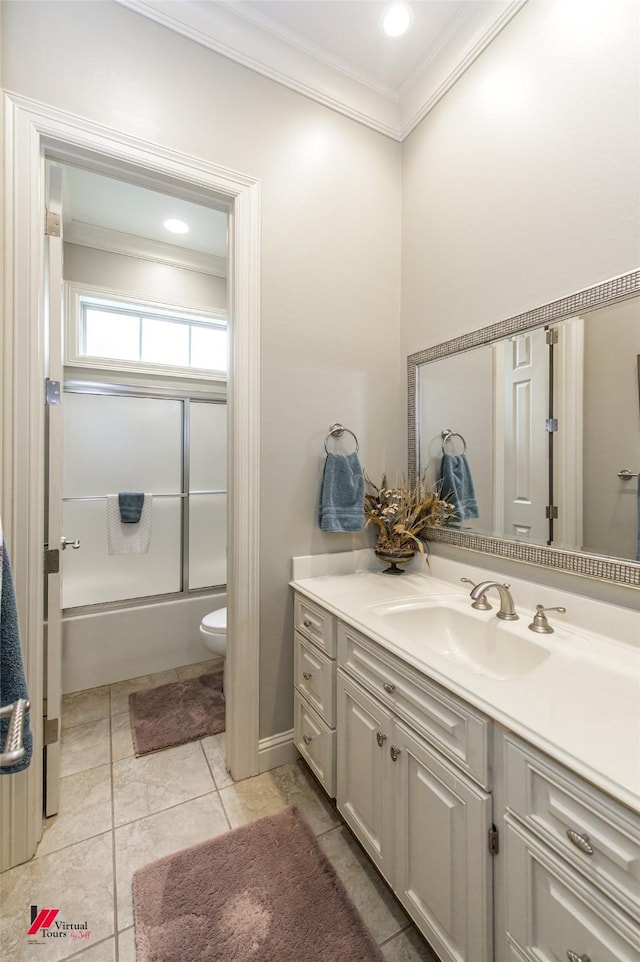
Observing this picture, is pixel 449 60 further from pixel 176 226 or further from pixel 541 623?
pixel 541 623

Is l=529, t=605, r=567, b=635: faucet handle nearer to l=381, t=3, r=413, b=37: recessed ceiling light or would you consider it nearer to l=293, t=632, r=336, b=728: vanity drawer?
l=293, t=632, r=336, b=728: vanity drawer

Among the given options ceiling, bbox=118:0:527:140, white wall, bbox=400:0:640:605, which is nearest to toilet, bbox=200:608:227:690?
white wall, bbox=400:0:640:605

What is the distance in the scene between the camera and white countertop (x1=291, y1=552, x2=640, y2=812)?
0.66 m

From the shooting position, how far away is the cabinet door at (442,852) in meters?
0.82

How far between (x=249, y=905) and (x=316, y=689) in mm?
594

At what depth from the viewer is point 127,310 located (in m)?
2.77

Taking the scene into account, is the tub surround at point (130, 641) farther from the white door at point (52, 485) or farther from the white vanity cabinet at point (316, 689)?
the white vanity cabinet at point (316, 689)

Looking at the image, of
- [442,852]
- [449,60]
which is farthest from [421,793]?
[449,60]

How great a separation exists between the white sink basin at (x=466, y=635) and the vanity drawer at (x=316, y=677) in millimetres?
293

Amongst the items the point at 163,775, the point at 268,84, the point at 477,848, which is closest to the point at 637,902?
the point at 477,848

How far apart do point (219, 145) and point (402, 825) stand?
7.78 feet

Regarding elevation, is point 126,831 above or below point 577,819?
below

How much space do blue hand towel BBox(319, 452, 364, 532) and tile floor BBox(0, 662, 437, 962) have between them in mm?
1062

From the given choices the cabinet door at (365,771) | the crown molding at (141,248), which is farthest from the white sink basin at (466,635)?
the crown molding at (141,248)
